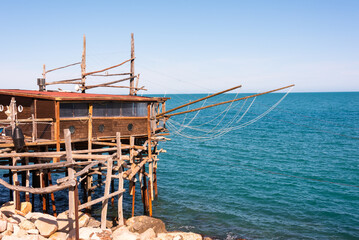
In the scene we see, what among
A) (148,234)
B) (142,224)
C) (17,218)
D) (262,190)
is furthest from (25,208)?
(262,190)

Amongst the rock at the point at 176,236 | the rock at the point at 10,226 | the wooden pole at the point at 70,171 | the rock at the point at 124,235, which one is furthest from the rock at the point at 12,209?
the rock at the point at 176,236

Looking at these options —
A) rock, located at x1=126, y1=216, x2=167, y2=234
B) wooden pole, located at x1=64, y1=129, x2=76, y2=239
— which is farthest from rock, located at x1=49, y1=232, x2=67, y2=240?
rock, located at x1=126, y1=216, x2=167, y2=234

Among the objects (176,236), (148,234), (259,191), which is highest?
(148,234)

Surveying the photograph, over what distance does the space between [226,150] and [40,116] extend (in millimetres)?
35030

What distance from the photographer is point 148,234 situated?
684 inches

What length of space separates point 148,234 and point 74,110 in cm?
828

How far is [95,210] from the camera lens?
24406 mm

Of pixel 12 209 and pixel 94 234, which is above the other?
pixel 12 209

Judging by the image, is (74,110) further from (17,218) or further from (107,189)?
(17,218)

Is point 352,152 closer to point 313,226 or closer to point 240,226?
point 313,226

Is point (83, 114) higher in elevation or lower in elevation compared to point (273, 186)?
higher

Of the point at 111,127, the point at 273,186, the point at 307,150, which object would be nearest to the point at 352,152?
the point at 307,150

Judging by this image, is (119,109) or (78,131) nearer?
(78,131)

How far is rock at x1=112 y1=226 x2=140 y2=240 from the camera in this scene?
16.2m
